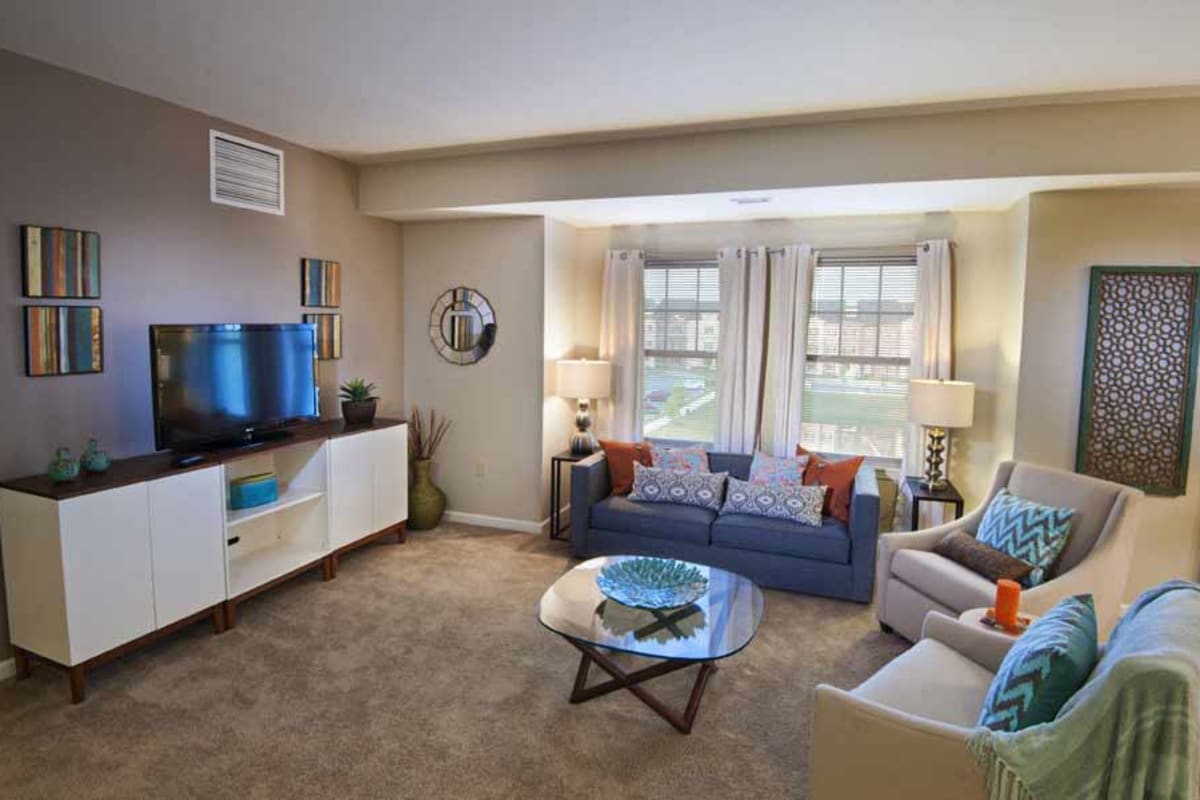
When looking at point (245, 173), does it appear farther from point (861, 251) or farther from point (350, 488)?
point (861, 251)

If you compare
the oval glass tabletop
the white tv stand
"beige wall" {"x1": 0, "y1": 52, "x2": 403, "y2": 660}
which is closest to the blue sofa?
the oval glass tabletop

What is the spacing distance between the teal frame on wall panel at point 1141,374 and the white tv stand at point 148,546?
4.22 metres

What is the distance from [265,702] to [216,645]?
2.18 feet

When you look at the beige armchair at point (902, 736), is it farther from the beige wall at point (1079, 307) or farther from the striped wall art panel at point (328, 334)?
the striped wall art panel at point (328, 334)

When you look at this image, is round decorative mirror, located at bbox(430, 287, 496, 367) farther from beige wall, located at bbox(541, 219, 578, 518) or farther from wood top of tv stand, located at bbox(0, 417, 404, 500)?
wood top of tv stand, located at bbox(0, 417, 404, 500)

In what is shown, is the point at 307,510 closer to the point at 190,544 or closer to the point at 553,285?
the point at 190,544

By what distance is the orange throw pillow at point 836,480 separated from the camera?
406 cm

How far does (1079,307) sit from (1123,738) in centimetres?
288

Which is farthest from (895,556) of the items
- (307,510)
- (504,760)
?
(307,510)

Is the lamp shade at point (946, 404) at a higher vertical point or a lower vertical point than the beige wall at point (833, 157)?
lower

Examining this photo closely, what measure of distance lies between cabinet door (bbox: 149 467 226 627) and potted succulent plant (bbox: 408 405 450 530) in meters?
1.71

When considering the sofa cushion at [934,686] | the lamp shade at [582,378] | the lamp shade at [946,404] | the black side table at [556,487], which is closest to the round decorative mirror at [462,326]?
the lamp shade at [582,378]

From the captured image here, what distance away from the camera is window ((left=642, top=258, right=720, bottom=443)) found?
16.3 ft

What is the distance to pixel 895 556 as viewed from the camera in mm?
3334
